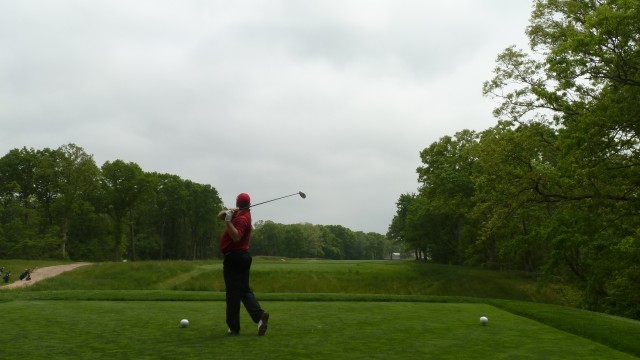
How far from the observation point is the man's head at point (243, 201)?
8.99 meters

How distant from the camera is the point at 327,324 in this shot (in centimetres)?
909

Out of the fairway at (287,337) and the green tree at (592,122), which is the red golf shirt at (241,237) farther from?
the green tree at (592,122)

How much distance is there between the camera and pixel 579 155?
54.4 feet

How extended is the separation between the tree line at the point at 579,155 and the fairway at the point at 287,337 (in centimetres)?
941

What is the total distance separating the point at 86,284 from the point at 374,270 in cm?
2293

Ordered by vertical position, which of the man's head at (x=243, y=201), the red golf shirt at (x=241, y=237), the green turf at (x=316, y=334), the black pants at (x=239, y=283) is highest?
the man's head at (x=243, y=201)

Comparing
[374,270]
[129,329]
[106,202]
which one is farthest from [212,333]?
[106,202]

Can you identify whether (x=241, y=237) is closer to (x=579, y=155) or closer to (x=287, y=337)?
(x=287, y=337)

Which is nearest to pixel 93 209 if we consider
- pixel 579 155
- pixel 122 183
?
pixel 122 183

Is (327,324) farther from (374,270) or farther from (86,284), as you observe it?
(374,270)

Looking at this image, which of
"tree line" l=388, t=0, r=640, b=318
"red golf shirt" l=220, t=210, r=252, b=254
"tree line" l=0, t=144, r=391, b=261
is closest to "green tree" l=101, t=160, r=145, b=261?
"tree line" l=0, t=144, r=391, b=261

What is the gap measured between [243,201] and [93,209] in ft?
255

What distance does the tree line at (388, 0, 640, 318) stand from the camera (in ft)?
51.9

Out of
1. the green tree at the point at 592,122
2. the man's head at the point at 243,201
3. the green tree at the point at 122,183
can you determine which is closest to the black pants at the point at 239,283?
the man's head at the point at 243,201
